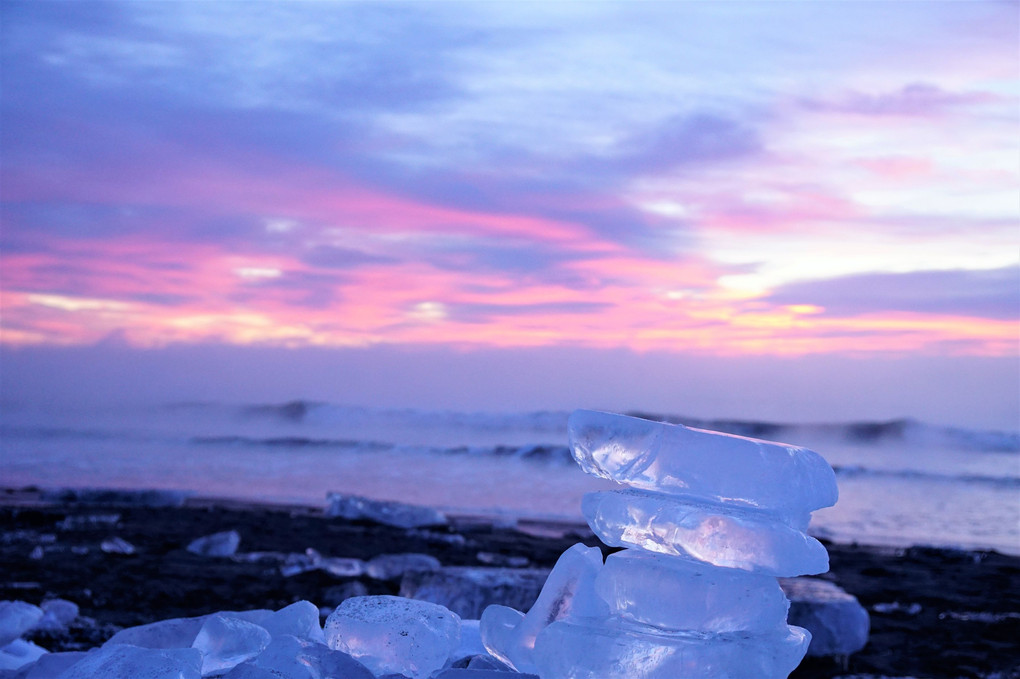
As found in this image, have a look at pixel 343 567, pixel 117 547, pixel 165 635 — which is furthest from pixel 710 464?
pixel 117 547

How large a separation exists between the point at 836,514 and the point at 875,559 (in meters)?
3.08

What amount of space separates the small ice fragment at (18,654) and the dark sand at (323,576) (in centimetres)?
38

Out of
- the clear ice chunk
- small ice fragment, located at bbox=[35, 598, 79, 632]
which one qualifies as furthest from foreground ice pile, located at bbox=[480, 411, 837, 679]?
small ice fragment, located at bbox=[35, 598, 79, 632]

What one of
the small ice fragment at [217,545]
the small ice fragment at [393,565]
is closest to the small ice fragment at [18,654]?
the small ice fragment at [393,565]

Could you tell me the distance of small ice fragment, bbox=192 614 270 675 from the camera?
2.50 metres

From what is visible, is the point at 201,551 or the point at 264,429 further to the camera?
the point at 264,429

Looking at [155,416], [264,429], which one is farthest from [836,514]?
[155,416]

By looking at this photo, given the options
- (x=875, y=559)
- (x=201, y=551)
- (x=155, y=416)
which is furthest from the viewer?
(x=155, y=416)

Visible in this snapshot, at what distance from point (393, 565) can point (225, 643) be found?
3.29 m

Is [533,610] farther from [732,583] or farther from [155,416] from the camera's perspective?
[155,416]

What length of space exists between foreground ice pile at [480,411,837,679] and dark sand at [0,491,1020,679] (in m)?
2.45

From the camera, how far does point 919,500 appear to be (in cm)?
Result: 1205

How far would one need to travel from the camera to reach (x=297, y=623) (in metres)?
2.63

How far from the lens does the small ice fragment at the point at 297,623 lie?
8.62 feet
